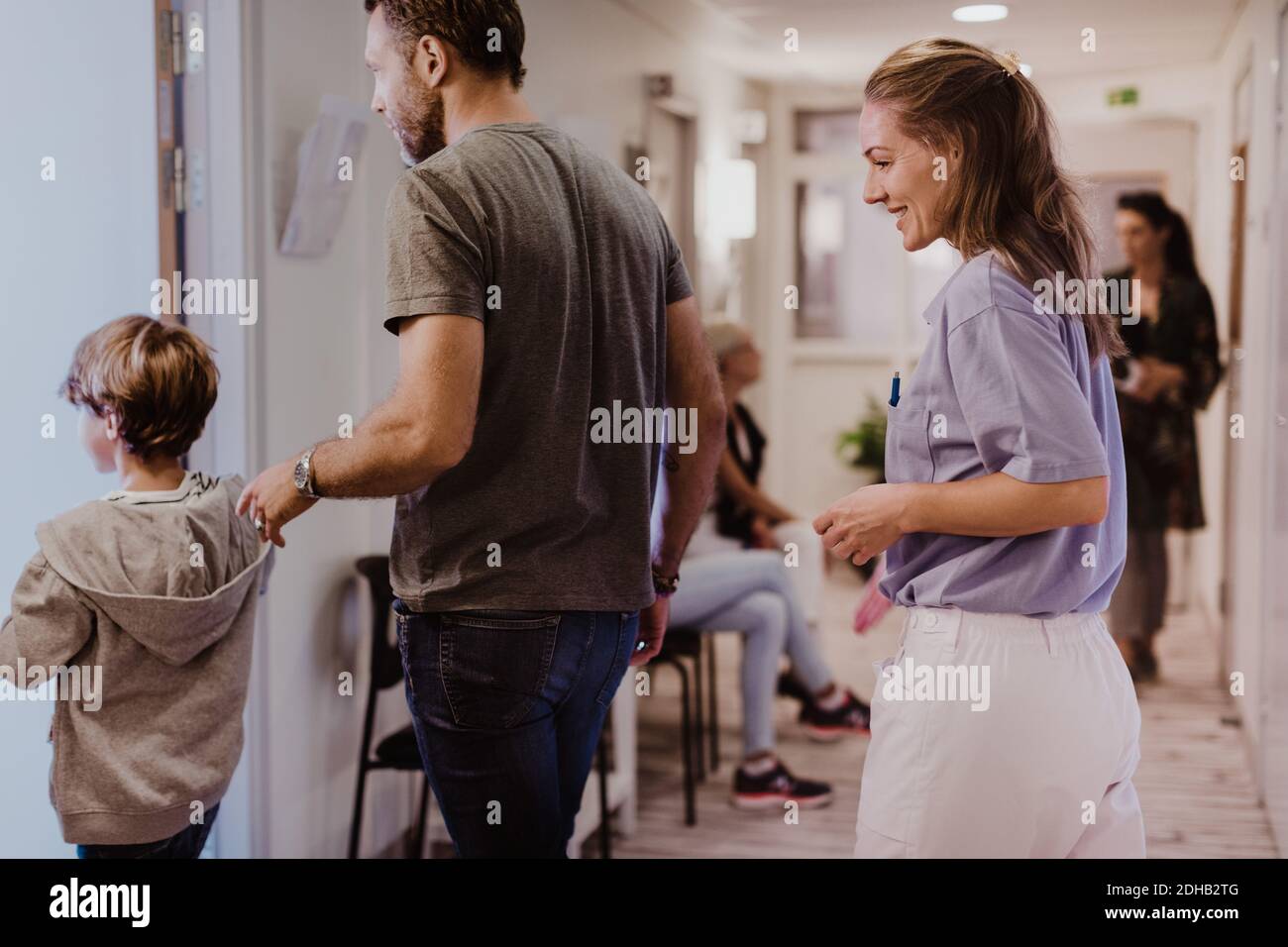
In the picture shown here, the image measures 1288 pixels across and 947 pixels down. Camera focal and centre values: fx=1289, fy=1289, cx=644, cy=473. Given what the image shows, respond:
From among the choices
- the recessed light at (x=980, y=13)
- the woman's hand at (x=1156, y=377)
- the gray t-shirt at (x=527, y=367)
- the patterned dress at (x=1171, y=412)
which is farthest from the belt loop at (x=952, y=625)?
the recessed light at (x=980, y=13)

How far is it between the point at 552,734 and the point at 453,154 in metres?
0.70

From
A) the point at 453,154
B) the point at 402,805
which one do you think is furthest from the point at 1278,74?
the point at 402,805

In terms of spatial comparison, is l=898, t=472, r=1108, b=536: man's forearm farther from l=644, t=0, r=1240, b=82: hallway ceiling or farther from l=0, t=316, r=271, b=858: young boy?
l=644, t=0, r=1240, b=82: hallway ceiling

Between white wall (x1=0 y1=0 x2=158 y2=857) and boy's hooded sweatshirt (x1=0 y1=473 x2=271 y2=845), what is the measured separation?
522 millimetres

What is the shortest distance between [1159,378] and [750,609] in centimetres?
177

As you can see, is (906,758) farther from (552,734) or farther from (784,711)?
(784,711)

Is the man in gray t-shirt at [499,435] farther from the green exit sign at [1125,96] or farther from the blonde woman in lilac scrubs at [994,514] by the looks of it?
the green exit sign at [1125,96]

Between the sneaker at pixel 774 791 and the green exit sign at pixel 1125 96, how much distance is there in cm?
463

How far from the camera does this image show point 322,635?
8.80 feet

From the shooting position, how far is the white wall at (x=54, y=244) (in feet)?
7.16

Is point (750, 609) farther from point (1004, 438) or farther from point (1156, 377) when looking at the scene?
point (1004, 438)

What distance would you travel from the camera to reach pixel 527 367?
4.89ft

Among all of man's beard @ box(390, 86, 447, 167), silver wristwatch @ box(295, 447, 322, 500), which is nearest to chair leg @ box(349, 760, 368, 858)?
silver wristwatch @ box(295, 447, 322, 500)

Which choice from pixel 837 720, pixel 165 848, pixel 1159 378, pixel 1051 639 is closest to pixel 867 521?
pixel 1051 639
